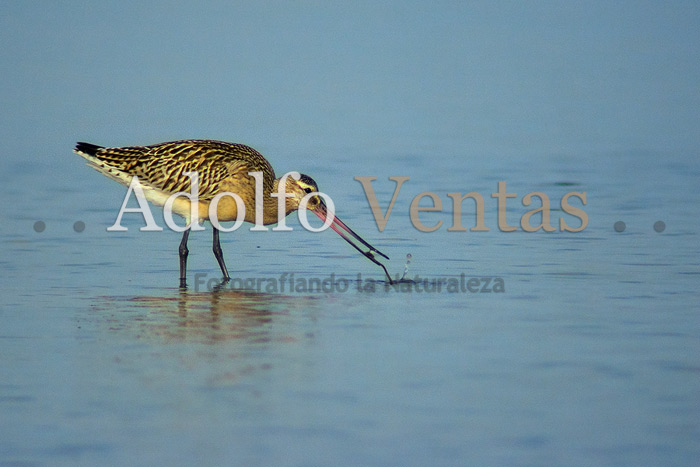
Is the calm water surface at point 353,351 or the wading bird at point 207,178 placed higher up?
the wading bird at point 207,178

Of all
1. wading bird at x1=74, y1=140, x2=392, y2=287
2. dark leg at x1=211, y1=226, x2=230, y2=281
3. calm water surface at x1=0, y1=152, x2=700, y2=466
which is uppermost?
wading bird at x1=74, y1=140, x2=392, y2=287

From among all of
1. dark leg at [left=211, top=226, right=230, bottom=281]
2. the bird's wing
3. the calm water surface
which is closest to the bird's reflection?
the calm water surface

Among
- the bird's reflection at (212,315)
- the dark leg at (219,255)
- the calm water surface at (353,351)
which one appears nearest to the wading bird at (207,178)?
the dark leg at (219,255)

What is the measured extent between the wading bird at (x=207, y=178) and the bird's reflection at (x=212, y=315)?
2.88 feet

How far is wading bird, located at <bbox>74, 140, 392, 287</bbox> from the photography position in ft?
28.2

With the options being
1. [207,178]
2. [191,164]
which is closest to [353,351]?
[207,178]

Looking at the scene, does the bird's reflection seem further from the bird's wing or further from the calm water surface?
the bird's wing

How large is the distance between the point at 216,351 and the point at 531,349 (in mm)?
1786

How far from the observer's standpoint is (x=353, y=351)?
236 inches

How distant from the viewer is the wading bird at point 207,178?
860 centimetres

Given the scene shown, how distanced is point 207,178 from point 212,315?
1.89 metres

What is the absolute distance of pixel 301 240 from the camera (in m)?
10.0

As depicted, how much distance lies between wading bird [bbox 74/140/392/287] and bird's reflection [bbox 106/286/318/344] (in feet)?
2.88

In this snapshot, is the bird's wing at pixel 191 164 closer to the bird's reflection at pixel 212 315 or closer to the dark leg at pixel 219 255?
the dark leg at pixel 219 255
